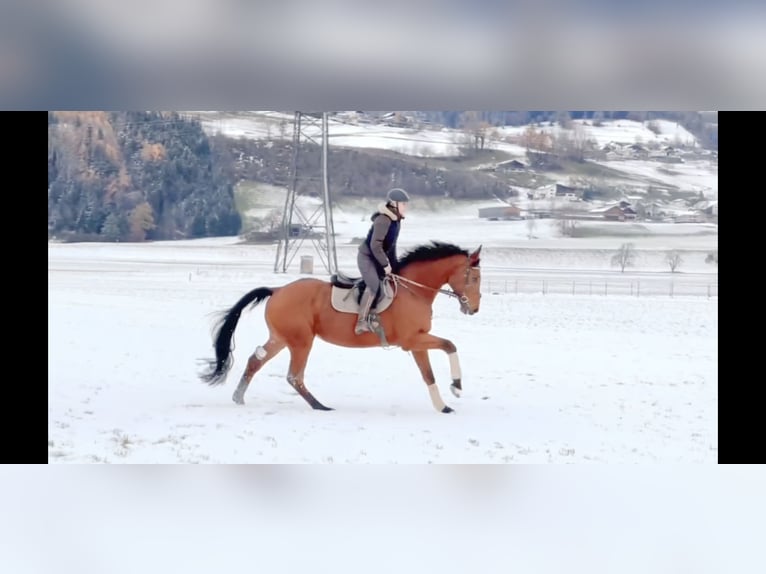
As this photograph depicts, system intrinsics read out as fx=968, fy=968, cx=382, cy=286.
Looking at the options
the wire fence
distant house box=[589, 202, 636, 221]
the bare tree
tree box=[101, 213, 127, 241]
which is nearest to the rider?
the wire fence

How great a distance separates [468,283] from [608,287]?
6.72 feet

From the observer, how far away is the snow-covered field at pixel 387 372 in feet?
21.8

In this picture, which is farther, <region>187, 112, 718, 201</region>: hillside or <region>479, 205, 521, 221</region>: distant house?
<region>479, 205, 521, 221</region>: distant house

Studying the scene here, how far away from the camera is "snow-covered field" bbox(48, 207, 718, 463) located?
6656 mm

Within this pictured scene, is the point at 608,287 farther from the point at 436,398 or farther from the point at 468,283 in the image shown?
the point at 436,398

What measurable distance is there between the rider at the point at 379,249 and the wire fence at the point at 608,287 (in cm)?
176

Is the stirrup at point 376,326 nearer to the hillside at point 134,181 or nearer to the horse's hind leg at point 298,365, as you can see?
the horse's hind leg at point 298,365

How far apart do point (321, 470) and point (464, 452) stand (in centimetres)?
98

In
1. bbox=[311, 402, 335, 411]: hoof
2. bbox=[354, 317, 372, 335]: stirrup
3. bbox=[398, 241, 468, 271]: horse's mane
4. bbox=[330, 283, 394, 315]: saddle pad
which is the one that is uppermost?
bbox=[398, 241, 468, 271]: horse's mane

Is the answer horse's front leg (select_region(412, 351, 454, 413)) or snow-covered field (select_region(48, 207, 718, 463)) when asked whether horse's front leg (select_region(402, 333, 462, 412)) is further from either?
snow-covered field (select_region(48, 207, 718, 463))

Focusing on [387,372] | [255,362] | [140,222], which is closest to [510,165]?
[387,372]

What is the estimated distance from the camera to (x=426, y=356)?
6.69m

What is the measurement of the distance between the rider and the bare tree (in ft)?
9.29
